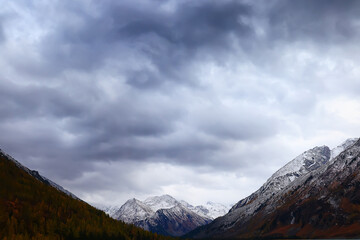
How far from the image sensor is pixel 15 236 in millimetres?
113812

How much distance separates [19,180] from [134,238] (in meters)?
62.7

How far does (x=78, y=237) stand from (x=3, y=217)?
3126cm

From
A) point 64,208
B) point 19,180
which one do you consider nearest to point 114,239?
point 64,208

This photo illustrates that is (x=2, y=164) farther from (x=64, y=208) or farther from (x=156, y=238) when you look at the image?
(x=156, y=238)

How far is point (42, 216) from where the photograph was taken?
13888 cm

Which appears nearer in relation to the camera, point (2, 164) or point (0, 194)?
point (0, 194)

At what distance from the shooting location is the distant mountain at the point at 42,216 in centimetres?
12356

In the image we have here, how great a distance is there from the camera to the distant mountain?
124 meters

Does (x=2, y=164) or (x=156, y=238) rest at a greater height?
(x=2, y=164)

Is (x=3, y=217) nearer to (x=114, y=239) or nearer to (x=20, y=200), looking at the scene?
(x=20, y=200)

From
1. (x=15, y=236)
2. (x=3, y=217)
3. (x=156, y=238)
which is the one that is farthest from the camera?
(x=156, y=238)

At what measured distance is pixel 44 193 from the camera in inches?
6265

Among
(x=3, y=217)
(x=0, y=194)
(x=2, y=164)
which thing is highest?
(x=2, y=164)

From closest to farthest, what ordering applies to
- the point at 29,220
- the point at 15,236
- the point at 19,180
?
1. the point at 15,236
2. the point at 29,220
3. the point at 19,180
